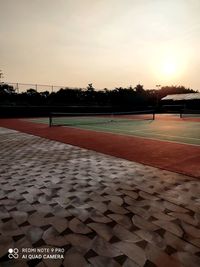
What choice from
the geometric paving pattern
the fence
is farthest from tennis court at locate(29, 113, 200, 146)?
the fence

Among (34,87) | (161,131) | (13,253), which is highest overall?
(34,87)

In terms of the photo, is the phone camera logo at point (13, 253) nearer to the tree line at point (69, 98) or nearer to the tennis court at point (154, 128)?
the tennis court at point (154, 128)

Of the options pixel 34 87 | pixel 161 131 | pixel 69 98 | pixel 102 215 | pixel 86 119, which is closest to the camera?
pixel 102 215

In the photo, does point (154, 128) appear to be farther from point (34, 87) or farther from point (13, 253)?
point (34, 87)

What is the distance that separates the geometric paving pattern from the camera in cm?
278

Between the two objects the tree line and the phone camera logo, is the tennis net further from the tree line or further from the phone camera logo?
the phone camera logo

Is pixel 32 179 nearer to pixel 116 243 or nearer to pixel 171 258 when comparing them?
pixel 116 243

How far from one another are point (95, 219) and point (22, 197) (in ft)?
5.04

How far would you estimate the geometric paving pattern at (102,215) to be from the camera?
278 cm

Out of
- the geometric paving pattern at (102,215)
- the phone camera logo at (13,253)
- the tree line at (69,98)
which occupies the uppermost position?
the tree line at (69,98)

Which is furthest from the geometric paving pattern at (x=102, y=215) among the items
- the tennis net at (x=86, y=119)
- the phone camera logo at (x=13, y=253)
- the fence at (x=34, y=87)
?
the fence at (x=34, y=87)

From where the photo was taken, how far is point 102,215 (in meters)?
3.71

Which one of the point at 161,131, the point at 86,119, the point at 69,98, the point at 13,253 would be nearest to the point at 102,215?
the point at 13,253

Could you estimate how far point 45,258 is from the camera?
8.96 feet
